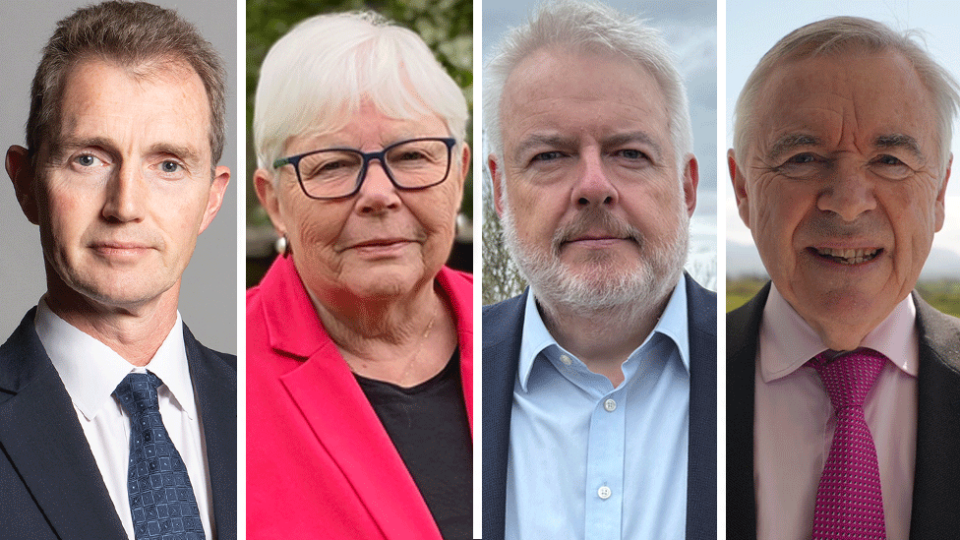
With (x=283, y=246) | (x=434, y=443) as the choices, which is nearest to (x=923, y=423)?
(x=434, y=443)

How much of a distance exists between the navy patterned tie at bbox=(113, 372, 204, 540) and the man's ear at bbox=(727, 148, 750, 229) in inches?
84.0

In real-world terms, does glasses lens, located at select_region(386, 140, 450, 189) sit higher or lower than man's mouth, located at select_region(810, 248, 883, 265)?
higher

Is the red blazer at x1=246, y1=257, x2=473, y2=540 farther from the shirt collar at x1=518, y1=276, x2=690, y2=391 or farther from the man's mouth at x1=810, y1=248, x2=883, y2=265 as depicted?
the man's mouth at x1=810, y1=248, x2=883, y2=265

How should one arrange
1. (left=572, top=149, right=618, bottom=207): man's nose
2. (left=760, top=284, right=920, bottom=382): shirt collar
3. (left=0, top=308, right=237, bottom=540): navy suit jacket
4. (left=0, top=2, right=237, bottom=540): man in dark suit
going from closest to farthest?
1. (left=0, top=308, right=237, bottom=540): navy suit jacket
2. (left=0, top=2, right=237, bottom=540): man in dark suit
3. (left=572, top=149, right=618, bottom=207): man's nose
4. (left=760, top=284, right=920, bottom=382): shirt collar

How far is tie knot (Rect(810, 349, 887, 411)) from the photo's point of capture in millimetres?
3213

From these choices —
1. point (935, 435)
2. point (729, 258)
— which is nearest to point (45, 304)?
point (729, 258)

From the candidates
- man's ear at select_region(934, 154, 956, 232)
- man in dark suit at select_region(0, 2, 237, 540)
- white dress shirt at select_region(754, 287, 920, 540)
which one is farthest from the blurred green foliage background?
man's ear at select_region(934, 154, 956, 232)

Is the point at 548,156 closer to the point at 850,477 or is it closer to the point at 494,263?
the point at 494,263

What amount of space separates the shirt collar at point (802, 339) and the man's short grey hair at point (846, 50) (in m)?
0.54

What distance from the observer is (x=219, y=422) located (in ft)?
10.7

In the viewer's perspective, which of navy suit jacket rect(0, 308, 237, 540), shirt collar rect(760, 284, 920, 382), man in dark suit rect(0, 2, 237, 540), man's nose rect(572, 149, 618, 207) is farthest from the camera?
shirt collar rect(760, 284, 920, 382)

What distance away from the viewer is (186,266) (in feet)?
10.7

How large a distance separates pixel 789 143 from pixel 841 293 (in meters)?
0.55

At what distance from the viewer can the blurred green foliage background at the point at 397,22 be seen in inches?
130
